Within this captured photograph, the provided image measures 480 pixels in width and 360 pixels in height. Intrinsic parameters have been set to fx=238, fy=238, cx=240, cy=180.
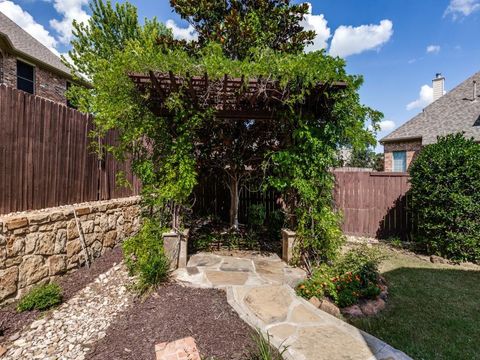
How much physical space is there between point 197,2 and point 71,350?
377 inches

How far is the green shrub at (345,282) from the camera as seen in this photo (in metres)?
3.03

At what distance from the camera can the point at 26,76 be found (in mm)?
9125

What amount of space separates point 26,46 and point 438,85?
68.3ft

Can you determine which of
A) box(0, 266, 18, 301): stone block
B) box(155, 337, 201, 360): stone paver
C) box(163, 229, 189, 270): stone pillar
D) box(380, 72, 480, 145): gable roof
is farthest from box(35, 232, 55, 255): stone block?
box(380, 72, 480, 145): gable roof

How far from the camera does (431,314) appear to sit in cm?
292

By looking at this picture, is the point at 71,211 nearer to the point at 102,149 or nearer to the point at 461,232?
the point at 102,149

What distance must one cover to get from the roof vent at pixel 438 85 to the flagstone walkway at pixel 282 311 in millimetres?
16543

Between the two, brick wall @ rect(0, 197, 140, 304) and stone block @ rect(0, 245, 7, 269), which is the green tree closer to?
brick wall @ rect(0, 197, 140, 304)

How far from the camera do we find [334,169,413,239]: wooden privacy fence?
20.4ft

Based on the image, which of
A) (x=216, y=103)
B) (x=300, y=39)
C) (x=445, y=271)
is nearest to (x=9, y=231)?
(x=216, y=103)

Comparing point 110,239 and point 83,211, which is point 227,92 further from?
point 110,239

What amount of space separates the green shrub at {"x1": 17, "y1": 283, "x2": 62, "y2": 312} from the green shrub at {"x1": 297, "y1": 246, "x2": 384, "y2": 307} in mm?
3030

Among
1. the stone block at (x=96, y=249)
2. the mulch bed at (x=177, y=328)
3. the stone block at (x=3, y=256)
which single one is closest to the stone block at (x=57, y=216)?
the stone block at (x=3, y=256)

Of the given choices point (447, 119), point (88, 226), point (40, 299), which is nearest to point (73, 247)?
point (88, 226)
